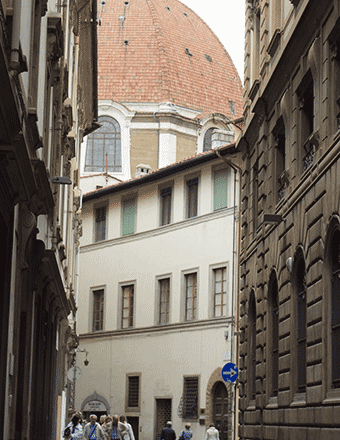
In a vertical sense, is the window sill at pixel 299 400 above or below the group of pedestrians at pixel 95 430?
above

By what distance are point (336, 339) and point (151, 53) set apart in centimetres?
4586

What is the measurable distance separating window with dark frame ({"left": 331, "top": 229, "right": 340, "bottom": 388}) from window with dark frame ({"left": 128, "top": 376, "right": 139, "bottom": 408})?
23.2 metres

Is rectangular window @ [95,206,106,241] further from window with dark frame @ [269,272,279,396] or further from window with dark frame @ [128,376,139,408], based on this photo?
window with dark frame @ [269,272,279,396]

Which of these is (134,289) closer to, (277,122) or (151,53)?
(277,122)

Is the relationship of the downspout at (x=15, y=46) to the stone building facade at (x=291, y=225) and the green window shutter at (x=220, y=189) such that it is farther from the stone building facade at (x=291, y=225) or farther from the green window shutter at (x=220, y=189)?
the green window shutter at (x=220, y=189)

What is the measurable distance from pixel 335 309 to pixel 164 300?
2260cm

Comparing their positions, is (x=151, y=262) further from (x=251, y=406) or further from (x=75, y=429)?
(x=251, y=406)

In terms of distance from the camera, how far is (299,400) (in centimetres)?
1609

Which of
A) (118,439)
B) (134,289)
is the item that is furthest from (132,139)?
(118,439)

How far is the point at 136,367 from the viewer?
1442 inches

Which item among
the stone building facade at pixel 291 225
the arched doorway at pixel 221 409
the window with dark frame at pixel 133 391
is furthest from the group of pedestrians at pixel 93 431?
the window with dark frame at pixel 133 391

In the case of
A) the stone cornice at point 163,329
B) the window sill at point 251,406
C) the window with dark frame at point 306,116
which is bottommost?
the window sill at point 251,406

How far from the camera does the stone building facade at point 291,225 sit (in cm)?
1430

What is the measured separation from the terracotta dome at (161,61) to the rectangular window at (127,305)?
754 inches
